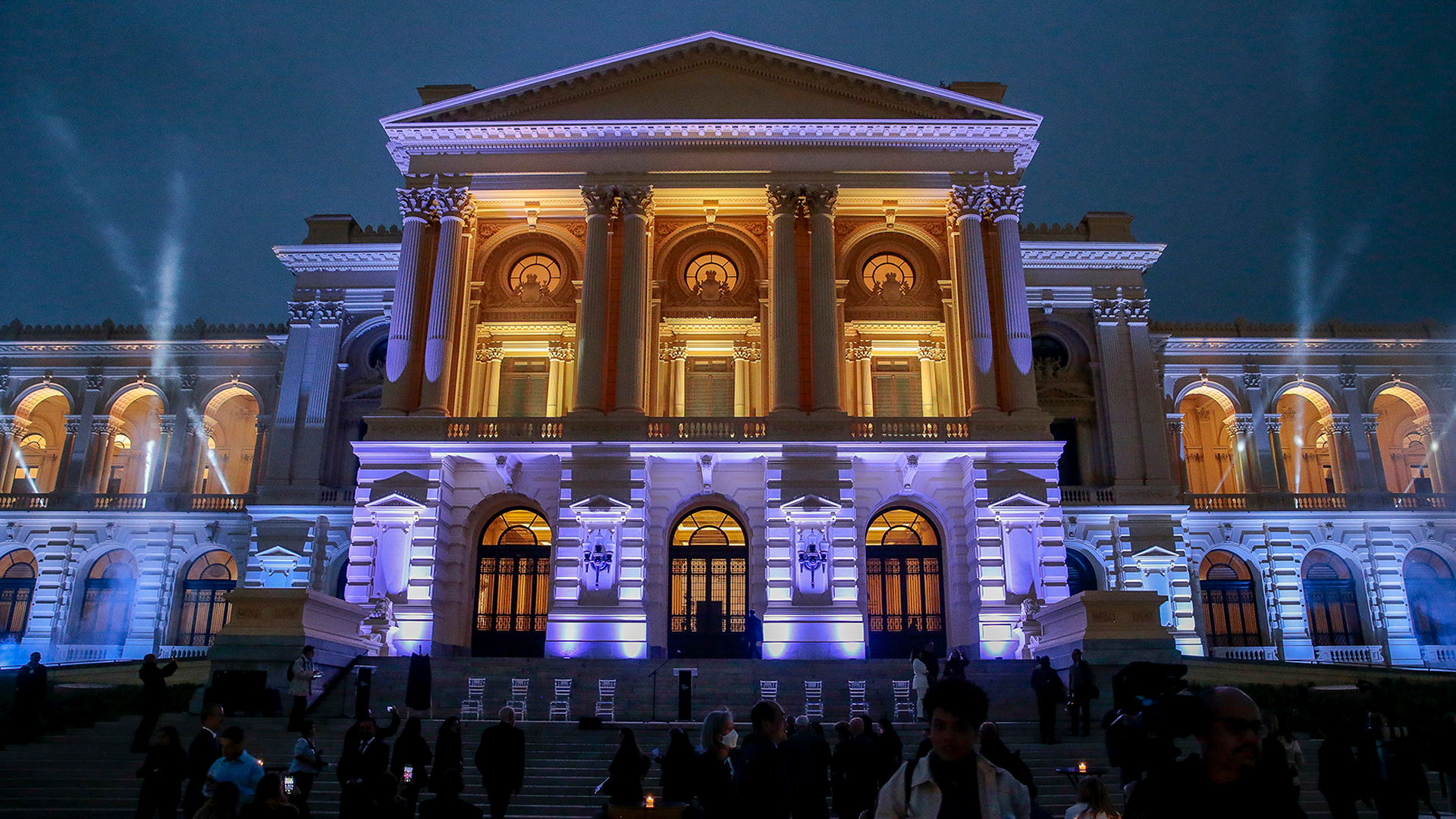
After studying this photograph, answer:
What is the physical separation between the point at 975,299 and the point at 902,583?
383 inches

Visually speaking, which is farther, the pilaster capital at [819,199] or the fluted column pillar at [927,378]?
the fluted column pillar at [927,378]

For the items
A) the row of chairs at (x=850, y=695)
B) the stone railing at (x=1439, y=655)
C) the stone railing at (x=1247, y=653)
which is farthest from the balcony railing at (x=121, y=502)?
the stone railing at (x=1439, y=655)

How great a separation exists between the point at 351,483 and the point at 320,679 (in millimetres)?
18539

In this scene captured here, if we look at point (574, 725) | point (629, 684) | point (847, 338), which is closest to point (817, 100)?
point (847, 338)

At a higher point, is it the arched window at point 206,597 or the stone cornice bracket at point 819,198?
the stone cornice bracket at point 819,198

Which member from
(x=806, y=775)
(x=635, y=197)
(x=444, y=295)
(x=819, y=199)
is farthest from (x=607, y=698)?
(x=819, y=199)

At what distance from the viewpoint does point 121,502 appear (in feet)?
143

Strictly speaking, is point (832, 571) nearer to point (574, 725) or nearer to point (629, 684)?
point (629, 684)

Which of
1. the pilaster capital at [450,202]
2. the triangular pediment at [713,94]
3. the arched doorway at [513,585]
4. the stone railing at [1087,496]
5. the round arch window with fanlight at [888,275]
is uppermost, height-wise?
the triangular pediment at [713,94]

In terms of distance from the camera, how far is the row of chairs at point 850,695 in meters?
24.1

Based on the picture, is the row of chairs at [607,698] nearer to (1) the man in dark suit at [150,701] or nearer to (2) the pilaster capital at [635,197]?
(1) the man in dark suit at [150,701]

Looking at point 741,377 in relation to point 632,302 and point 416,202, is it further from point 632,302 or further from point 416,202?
point 416,202

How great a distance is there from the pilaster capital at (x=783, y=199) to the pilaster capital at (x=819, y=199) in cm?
34

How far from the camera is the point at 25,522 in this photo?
43469 millimetres
